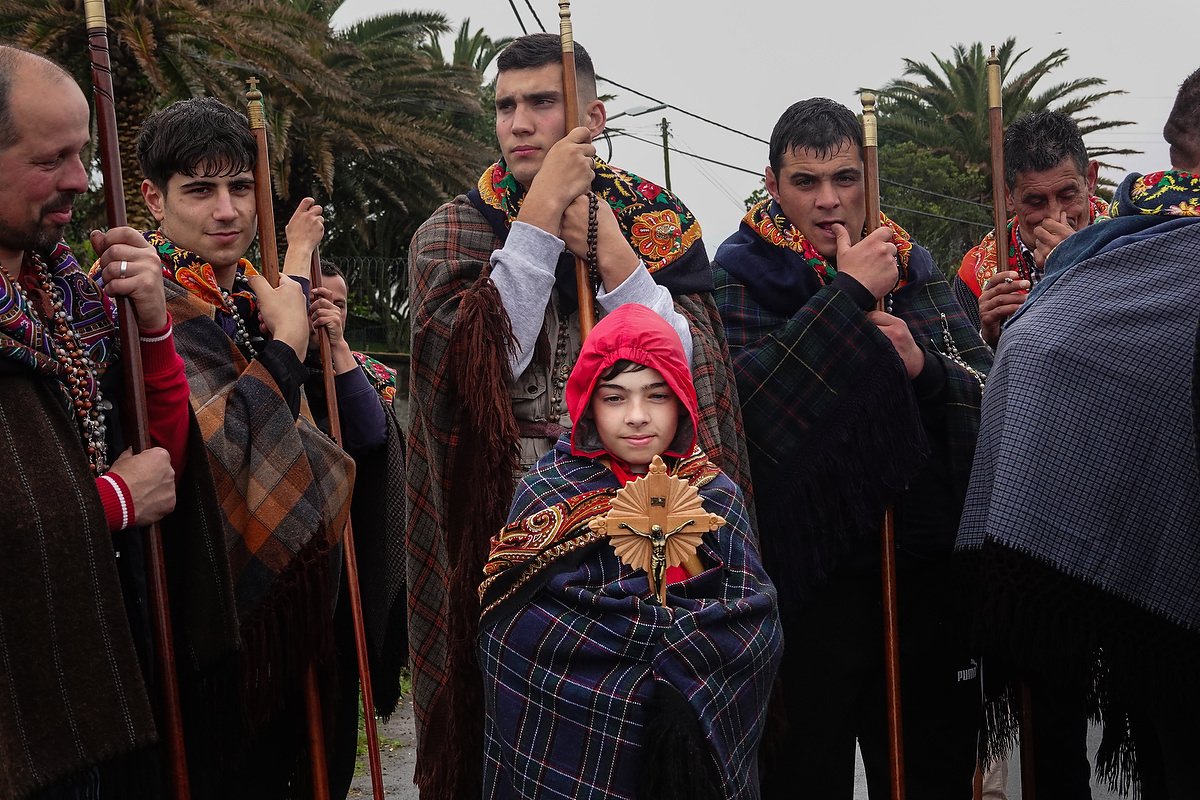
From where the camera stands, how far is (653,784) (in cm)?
300

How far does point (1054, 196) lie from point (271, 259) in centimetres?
271

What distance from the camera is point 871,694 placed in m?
4.30

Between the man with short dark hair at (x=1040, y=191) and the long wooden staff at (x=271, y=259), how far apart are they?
2.39 m

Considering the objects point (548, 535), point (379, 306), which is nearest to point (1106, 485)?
point (548, 535)

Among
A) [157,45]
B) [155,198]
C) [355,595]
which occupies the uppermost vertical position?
[157,45]

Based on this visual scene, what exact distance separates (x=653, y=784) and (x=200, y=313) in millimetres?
1833

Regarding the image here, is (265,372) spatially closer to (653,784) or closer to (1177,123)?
(653,784)

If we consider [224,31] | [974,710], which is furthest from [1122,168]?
[974,710]

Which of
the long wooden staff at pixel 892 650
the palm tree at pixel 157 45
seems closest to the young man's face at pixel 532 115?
the long wooden staff at pixel 892 650

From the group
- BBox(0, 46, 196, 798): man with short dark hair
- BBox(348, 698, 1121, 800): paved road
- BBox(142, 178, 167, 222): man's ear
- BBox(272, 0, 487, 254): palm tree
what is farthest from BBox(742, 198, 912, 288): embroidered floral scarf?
BBox(272, 0, 487, 254): palm tree

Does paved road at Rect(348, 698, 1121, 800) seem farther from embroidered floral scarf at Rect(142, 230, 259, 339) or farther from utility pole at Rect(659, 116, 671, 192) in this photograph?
utility pole at Rect(659, 116, 671, 192)

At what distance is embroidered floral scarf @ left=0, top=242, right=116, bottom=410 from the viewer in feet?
9.45

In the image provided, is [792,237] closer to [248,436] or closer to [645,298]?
[645,298]

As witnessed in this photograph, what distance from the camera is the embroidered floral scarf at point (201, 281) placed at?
155 inches
